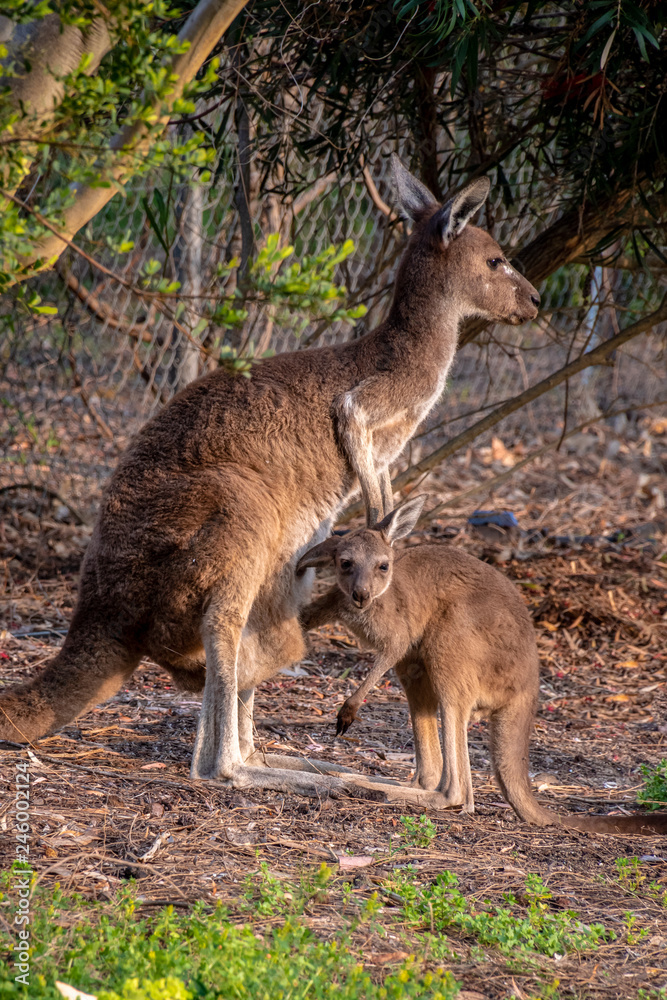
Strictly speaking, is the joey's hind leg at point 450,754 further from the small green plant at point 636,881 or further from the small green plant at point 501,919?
the small green plant at point 501,919

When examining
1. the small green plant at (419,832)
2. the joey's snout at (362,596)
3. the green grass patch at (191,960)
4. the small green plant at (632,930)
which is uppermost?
the joey's snout at (362,596)

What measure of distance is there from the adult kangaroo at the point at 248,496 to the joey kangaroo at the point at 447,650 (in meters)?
0.23

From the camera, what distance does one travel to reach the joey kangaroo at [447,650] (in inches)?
133

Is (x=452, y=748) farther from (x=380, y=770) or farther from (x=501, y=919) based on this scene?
(x=501, y=919)

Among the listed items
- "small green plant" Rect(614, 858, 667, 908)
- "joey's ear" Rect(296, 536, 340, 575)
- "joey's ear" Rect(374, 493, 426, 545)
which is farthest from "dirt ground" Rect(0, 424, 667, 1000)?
"joey's ear" Rect(374, 493, 426, 545)

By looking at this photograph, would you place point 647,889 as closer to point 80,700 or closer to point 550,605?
point 80,700

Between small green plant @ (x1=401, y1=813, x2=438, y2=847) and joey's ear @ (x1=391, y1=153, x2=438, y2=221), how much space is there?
2.46 metres

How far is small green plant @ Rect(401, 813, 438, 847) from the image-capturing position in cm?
296

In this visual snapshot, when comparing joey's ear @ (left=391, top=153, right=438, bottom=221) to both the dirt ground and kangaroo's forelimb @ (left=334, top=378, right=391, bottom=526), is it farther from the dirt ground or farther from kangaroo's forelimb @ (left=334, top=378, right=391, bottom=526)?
the dirt ground

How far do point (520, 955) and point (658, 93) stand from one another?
3.73m

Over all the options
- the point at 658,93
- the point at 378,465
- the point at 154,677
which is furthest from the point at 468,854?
the point at 658,93

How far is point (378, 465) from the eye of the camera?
153 inches

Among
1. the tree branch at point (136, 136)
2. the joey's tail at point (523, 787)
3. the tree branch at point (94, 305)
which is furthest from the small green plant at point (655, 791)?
the tree branch at point (94, 305)

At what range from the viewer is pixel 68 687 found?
3.28 metres
